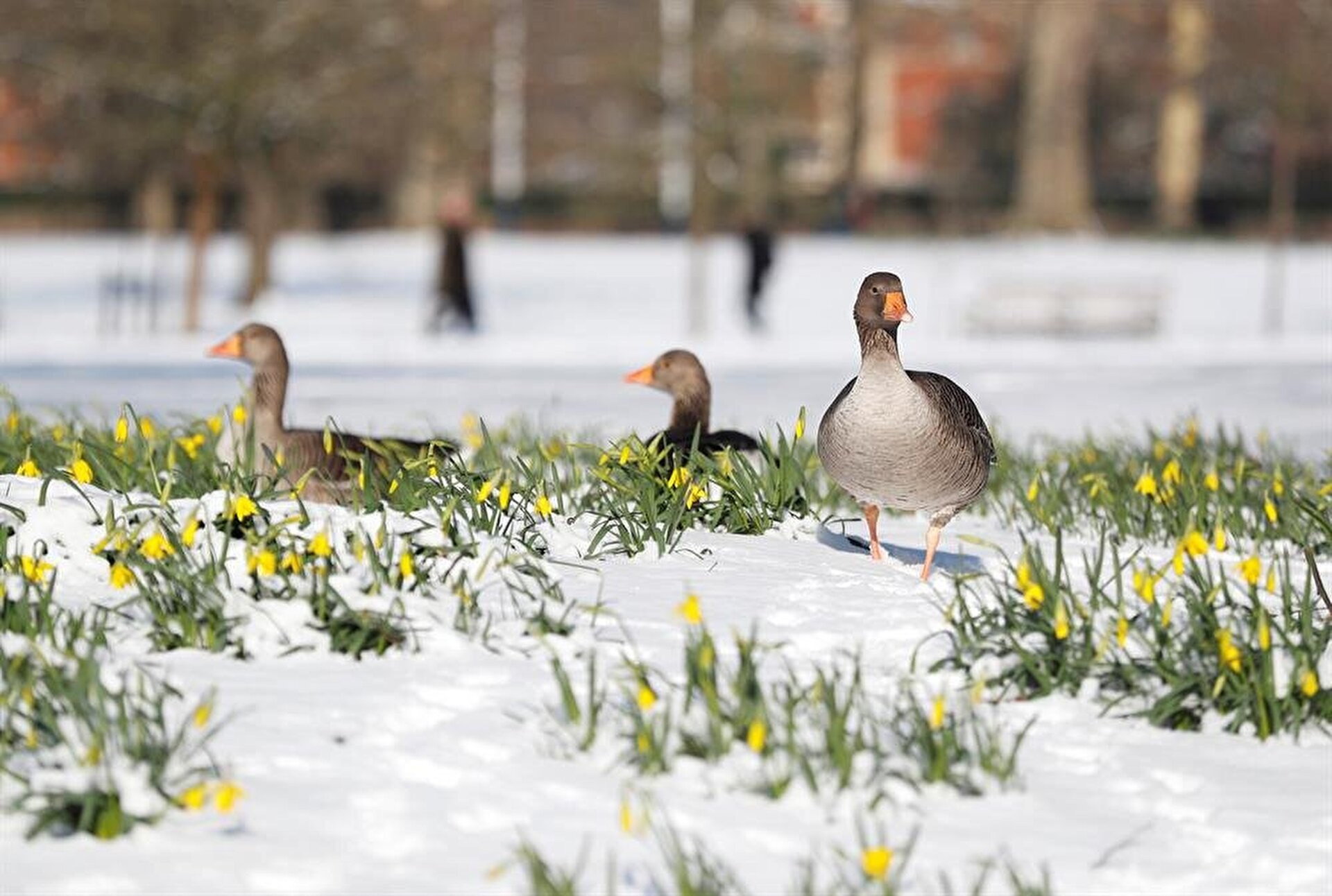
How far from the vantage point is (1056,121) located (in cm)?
4725

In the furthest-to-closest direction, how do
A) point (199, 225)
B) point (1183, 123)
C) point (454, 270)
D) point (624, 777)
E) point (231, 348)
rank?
point (1183, 123) < point (199, 225) < point (454, 270) < point (231, 348) < point (624, 777)

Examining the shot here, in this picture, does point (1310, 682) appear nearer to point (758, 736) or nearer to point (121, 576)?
point (758, 736)

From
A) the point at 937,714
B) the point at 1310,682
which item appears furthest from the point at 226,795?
the point at 1310,682

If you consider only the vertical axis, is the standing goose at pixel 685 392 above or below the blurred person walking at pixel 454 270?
below

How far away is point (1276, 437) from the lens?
12.6 metres

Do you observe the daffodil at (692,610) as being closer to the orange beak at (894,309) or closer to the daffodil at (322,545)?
the daffodil at (322,545)

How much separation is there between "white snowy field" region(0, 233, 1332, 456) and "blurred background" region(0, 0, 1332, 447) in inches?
6.9

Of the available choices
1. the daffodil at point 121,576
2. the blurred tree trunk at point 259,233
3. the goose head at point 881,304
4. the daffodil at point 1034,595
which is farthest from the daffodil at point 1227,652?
the blurred tree trunk at point 259,233

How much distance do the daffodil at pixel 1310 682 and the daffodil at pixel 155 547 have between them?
9.02 ft

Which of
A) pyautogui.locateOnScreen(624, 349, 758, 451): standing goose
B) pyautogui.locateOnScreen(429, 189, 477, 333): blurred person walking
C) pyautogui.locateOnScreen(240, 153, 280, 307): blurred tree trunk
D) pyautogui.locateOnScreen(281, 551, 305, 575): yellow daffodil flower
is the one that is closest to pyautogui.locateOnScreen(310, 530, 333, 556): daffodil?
pyautogui.locateOnScreen(281, 551, 305, 575): yellow daffodil flower

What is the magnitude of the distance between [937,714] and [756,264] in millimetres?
22394

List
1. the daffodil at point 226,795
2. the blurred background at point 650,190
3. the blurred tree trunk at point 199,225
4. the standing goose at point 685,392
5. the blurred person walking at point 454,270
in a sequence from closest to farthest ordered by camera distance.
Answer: the daffodil at point 226,795 < the standing goose at point 685,392 < the blurred background at point 650,190 < the blurred person walking at point 454,270 < the blurred tree trunk at point 199,225

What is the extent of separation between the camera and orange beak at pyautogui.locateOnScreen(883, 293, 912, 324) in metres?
5.43

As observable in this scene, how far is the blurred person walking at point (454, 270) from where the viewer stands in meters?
23.7
